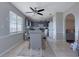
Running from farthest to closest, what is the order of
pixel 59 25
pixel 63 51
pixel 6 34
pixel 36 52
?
pixel 59 25 < pixel 63 51 < pixel 6 34 < pixel 36 52

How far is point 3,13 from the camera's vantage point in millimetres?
4523

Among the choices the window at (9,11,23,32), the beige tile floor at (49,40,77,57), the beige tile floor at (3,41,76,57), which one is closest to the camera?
the beige tile floor at (3,41,76,57)

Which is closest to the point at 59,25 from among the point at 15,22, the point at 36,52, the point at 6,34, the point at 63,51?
the point at 63,51

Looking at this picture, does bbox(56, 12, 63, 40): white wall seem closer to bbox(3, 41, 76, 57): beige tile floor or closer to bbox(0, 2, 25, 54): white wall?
bbox(3, 41, 76, 57): beige tile floor

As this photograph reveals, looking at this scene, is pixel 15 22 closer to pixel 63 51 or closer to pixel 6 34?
pixel 6 34

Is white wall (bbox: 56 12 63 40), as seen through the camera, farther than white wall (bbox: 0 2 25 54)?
Yes

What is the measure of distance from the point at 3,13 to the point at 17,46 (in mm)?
1585

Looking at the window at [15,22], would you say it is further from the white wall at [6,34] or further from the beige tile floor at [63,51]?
the beige tile floor at [63,51]

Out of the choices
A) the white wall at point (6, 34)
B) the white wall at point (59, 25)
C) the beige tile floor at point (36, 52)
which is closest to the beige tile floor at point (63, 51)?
the beige tile floor at point (36, 52)

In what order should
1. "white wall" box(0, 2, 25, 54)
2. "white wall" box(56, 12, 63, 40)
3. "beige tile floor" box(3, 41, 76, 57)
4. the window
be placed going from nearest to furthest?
"beige tile floor" box(3, 41, 76, 57) < "white wall" box(0, 2, 25, 54) < the window < "white wall" box(56, 12, 63, 40)

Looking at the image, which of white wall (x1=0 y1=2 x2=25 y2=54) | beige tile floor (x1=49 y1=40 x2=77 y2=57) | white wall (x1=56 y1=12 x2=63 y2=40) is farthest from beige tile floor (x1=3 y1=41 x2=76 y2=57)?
white wall (x1=56 y1=12 x2=63 y2=40)

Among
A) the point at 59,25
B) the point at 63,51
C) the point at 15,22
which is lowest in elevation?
the point at 63,51

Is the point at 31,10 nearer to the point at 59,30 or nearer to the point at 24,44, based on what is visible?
the point at 24,44

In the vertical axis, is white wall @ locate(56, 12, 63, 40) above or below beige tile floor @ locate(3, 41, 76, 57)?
above
